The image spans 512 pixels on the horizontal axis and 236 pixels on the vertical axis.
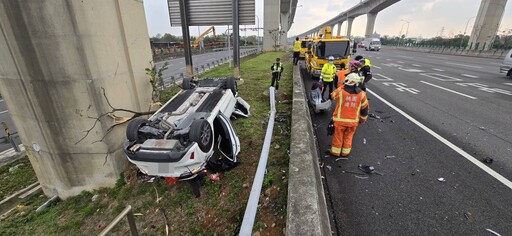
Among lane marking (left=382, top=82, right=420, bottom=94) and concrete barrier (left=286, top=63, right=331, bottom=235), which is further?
lane marking (left=382, top=82, right=420, bottom=94)

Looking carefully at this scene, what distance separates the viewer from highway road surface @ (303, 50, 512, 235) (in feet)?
9.84

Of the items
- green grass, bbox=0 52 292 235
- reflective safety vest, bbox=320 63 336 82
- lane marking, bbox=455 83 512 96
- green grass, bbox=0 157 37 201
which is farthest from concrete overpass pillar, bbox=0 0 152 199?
lane marking, bbox=455 83 512 96

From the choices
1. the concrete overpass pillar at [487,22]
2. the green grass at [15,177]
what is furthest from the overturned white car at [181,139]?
the concrete overpass pillar at [487,22]

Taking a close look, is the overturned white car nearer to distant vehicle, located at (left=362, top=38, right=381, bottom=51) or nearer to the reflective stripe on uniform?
the reflective stripe on uniform

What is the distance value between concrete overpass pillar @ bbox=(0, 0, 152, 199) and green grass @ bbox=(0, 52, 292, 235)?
15.5 inches

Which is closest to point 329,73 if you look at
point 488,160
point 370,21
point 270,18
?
point 488,160

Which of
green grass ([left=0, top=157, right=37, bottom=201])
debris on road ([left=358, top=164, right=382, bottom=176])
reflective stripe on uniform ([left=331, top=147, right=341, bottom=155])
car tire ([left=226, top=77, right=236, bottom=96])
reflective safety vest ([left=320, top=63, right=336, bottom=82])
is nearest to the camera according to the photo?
debris on road ([left=358, top=164, right=382, bottom=176])

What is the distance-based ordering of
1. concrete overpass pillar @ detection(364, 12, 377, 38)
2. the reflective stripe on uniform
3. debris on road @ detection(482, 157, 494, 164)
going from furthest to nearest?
concrete overpass pillar @ detection(364, 12, 377, 38)
the reflective stripe on uniform
debris on road @ detection(482, 157, 494, 164)

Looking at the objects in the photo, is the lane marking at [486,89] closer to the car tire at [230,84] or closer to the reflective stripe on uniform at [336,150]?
the reflective stripe on uniform at [336,150]

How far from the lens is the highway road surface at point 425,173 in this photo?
9.84 feet

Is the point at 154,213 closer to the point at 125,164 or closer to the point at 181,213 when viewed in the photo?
the point at 181,213

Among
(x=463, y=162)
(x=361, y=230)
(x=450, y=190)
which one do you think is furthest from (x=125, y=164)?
(x=463, y=162)

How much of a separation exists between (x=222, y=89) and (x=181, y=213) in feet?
9.26

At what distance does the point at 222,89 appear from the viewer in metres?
5.43
